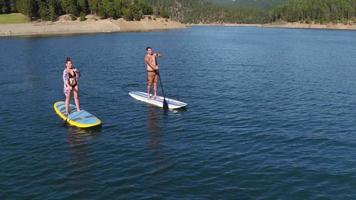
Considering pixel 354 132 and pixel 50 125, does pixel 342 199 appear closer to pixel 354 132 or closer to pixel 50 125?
pixel 354 132

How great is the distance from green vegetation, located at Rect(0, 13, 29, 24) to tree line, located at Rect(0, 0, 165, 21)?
7.05 feet

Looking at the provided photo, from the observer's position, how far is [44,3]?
175250mm

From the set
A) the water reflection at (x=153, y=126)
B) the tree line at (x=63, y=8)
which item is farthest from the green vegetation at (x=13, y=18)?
the water reflection at (x=153, y=126)

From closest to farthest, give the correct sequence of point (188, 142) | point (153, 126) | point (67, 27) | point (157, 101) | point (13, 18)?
point (188, 142) < point (153, 126) < point (157, 101) < point (67, 27) < point (13, 18)

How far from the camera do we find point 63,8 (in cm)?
18275

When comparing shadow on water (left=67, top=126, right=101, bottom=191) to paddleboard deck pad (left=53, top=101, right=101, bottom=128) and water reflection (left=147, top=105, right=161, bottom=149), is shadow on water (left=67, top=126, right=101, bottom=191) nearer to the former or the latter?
paddleboard deck pad (left=53, top=101, right=101, bottom=128)

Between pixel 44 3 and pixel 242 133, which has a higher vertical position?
pixel 44 3

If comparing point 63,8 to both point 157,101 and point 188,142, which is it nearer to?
point 157,101

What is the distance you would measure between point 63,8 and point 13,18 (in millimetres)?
21673

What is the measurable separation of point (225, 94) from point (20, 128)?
17.2 metres

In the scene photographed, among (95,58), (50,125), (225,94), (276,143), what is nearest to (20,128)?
(50,125)

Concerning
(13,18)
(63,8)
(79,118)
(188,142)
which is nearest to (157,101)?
(79,118)

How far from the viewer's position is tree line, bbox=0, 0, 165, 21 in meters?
170

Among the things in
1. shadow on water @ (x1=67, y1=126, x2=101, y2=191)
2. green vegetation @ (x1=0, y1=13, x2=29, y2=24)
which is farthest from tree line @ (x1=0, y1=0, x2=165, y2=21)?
shadow on water @ (x1=67, y1=126, x2=101, y2=191)
